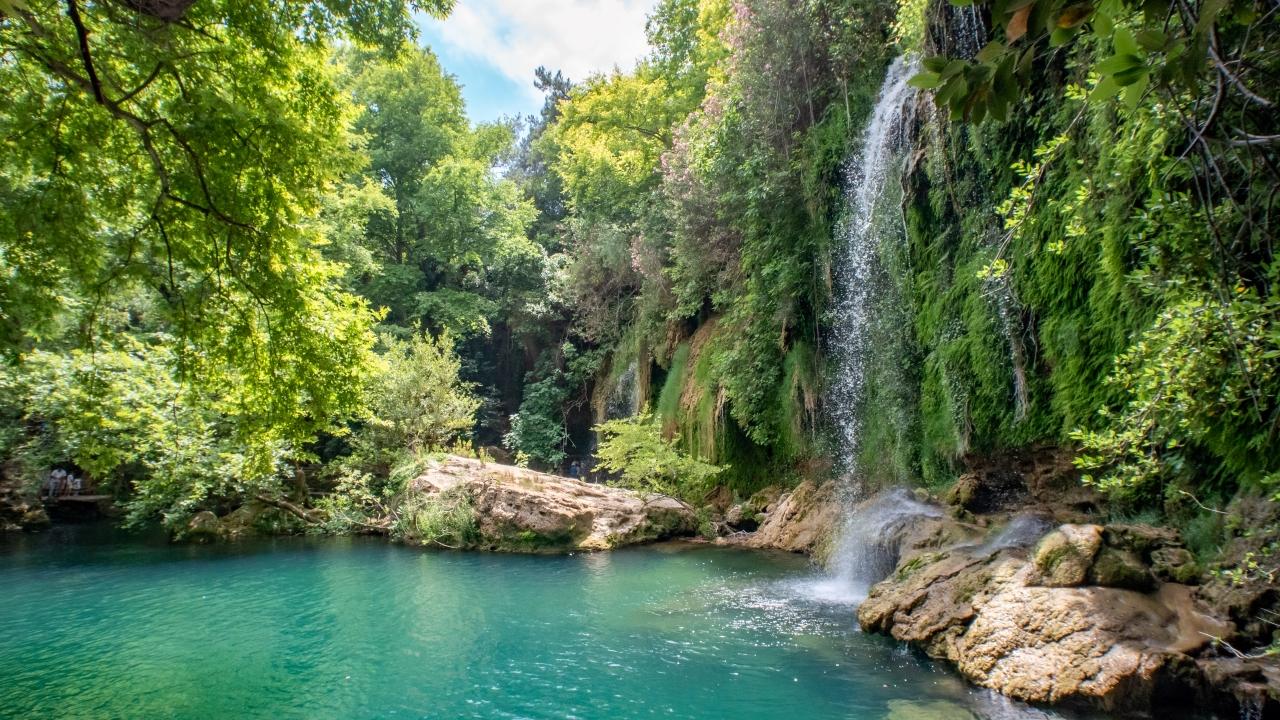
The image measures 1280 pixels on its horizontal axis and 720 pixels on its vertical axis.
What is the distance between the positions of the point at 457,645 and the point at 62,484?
1844 centimetres

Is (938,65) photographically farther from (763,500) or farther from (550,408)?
(550,408)

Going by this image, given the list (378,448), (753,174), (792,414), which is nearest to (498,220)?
(378,448)

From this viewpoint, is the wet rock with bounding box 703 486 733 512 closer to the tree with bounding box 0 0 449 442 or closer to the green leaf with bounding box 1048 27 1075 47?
the tree with bounding box 0 0 449 442

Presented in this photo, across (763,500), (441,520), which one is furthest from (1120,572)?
(441,520)

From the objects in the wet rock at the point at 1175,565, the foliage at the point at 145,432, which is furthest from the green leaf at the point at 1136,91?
the foliage at the point at 145,432

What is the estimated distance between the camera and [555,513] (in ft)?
40.5

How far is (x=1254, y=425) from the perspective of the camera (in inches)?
180

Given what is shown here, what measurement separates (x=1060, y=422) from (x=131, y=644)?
10500mm

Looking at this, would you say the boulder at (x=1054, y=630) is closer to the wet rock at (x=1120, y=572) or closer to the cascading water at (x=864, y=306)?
the wet rock at (x=1120, y=572)

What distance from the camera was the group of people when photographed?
17502 millimetres

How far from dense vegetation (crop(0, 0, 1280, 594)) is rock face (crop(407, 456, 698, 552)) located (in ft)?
3.26

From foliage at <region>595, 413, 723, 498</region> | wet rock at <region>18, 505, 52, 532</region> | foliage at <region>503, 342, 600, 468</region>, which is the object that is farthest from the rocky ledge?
wet rock at <region>18, 505, 52, 532</region>

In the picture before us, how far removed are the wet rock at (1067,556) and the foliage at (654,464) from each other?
903 centimetres

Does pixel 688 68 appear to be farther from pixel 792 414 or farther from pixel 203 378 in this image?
pixel 203 378
